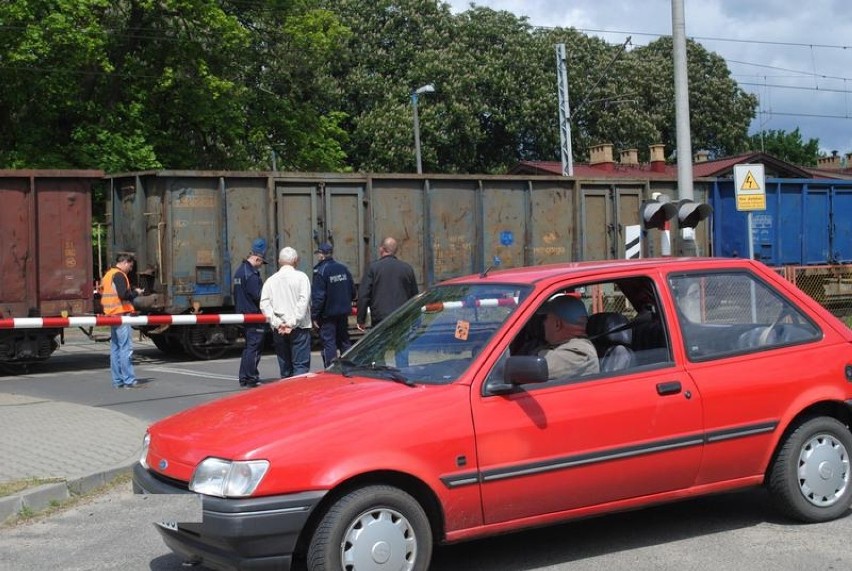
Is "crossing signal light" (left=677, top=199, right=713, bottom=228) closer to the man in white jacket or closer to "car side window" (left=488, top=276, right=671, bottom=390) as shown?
the man in white jacket

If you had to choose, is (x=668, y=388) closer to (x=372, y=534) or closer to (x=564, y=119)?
(x=372, y=534)

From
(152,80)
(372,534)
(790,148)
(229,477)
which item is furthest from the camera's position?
(790,148)

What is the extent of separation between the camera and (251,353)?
12.2 m

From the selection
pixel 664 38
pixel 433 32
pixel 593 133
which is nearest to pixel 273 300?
pixel 433 32

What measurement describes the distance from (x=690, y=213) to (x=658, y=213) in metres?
0.43

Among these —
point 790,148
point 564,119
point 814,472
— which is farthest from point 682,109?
point 790,148

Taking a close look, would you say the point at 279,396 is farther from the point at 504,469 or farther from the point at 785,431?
the point at 785,431

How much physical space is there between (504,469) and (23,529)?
11.0ft

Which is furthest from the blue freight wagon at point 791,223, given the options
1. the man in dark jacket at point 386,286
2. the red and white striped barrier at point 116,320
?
the red and white striped barrier at point 116,320

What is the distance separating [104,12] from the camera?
24.2m

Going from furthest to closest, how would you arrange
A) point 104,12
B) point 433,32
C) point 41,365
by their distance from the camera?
point 433,32, point 104,12, point 41,365

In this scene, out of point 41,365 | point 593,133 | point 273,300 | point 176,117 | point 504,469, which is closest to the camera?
point 504,469

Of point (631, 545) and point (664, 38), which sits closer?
point (631, 545)

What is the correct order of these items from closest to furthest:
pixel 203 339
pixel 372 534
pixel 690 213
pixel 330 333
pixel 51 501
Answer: pixel 372 534 → pixel 51 501 → pixel 330 333 → pixel 690 213 → pixel 203 339
